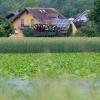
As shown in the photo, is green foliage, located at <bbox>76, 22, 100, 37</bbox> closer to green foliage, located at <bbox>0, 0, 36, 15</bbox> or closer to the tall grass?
the tall grass

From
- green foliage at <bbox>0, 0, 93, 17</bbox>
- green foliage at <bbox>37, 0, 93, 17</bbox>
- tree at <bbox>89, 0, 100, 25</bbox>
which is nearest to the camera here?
tree at <bbox>89, 0, 100, 25</bbox>

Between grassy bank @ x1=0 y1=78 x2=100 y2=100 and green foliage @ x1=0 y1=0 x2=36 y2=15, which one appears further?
green foliage @ x1=0 y1=0 x2=36 y2=15

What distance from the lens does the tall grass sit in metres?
27.0

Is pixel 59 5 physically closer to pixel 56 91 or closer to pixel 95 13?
pixel 95 13

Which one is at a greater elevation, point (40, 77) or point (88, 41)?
point (40, 77)

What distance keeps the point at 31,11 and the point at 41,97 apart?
56273 mm

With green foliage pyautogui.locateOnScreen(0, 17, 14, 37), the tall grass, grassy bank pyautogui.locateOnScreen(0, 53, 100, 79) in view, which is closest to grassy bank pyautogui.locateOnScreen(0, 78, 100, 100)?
grassy bank pyautogui.locateOnScreen(0, 53, 100, 79)

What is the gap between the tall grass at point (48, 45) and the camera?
88.6ft

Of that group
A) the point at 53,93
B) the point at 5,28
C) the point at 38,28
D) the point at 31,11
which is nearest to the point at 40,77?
the point at 53,93

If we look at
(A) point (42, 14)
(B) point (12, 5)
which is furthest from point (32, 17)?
(B) point (12, 5)

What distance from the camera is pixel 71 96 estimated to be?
4.47 m

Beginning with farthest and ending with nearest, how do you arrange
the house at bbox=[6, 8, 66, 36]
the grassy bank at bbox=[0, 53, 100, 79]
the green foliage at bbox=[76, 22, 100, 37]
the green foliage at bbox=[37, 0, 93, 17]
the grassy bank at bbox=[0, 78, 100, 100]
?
the green foliage at bbox=[37, 0, 93, 17] < the house at bbox=[6, 8, 66, 36] < the green foliage at bbox=[76, 22, 100, 37] < the grassy bank at bbox=[0, 53, 100, 79] < the grassy bank at bbox=[0, 78, 100, 100]

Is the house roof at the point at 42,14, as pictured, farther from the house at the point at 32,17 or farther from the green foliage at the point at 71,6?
the green foliage at the point at 71,6

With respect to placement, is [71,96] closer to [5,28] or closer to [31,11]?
[5,28]
